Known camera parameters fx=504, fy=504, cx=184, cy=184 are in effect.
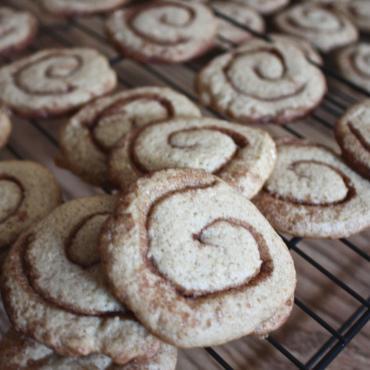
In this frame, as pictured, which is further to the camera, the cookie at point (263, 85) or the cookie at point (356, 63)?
the cookie at point (356, 63)

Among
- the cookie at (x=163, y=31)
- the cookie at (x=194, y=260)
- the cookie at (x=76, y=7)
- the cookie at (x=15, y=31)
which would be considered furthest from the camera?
the cookie at (x=76, y=7)

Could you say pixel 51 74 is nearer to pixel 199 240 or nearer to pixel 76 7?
pixel 76 7

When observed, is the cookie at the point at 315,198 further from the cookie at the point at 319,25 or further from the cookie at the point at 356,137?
the cookie at the point at 319,25

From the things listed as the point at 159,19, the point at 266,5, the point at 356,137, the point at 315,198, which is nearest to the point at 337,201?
the point at 315,198

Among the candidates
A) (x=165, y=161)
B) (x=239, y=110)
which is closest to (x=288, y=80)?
(x=239, y=110)

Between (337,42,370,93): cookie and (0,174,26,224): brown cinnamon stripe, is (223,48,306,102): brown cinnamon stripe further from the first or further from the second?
(0,174,26,224): brown cinnamon stripe

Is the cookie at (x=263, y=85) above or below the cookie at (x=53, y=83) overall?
above

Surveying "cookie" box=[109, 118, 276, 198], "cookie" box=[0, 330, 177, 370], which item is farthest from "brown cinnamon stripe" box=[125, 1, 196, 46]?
"cookie" box=[0, 330, 177, 370]

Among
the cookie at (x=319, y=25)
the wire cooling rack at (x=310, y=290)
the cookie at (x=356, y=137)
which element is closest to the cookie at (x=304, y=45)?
the cookie at (x=319, y=25)
